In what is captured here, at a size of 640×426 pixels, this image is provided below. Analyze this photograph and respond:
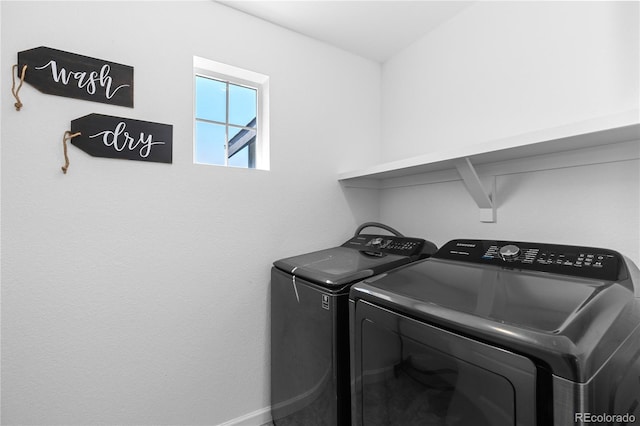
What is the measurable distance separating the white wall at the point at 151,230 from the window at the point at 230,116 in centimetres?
8

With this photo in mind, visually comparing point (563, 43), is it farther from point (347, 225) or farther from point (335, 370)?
point (335, 370)

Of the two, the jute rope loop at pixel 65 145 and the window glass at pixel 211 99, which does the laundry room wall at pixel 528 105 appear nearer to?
the window glass at pixel 211 99

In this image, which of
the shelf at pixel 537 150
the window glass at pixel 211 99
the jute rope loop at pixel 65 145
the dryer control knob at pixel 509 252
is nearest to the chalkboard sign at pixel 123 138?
the jute rope loop at pixel 65 145

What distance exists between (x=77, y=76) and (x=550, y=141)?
75.1 inches

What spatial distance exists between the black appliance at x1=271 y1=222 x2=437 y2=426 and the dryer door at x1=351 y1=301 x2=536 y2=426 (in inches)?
4.5

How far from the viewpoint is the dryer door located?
2.11 feet

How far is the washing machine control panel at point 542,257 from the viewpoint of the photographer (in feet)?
3.01

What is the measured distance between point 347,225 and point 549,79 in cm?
131

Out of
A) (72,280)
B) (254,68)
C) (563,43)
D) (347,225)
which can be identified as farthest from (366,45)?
(72,280)

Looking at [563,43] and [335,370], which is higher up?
[563,43]

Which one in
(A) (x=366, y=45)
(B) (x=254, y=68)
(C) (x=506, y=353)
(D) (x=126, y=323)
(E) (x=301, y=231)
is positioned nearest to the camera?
(C) (x=506, y=353)

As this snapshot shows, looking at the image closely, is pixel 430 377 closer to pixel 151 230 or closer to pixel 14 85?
pixel 151 230

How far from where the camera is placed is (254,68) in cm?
172

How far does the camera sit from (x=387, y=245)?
1635 millimetres
